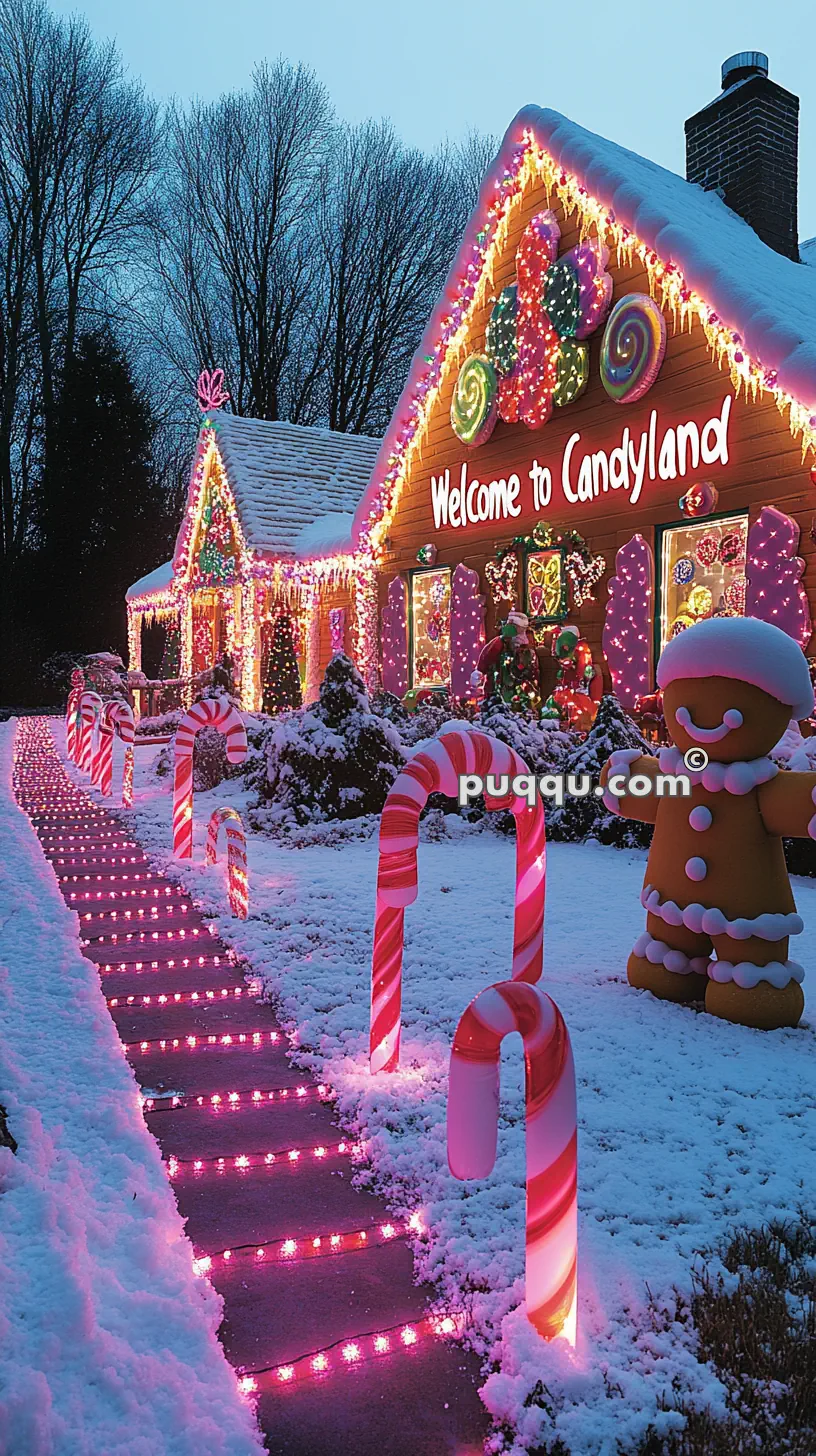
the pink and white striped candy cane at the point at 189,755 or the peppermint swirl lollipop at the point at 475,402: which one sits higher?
the peppermint swirl lollipop at the point at 475,402

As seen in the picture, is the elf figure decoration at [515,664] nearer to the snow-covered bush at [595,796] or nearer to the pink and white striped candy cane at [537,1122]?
the snow-covered bush at [595,796]

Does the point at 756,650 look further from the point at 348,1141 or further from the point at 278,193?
the point at 278,193

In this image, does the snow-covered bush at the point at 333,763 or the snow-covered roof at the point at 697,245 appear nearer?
the snow-covered roof at the point at 697,245

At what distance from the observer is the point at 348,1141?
3.11 meters

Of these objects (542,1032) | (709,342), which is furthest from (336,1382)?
(709,342)

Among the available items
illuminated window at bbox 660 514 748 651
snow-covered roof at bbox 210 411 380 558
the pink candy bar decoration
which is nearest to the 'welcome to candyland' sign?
illuminated window at bbox 660 514 748 651

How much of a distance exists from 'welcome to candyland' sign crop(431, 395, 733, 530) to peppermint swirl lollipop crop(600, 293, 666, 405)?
402mm

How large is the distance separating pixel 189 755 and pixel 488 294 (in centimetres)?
828

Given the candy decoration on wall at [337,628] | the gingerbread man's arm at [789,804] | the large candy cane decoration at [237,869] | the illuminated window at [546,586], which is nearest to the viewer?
the gingerbread man's arm at [789,804]

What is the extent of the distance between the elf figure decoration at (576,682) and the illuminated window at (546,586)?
0.50 metres

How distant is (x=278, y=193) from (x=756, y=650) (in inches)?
1303

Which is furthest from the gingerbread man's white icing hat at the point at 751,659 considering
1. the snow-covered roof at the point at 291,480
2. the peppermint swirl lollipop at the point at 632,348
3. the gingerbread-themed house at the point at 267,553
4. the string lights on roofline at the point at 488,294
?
the snow-covered roof at the point at 291,480

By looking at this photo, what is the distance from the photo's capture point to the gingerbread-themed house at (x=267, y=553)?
56.5 ft

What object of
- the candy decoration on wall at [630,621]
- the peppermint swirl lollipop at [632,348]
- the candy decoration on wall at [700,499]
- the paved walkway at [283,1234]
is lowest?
the paved walkway at [283,1234]
